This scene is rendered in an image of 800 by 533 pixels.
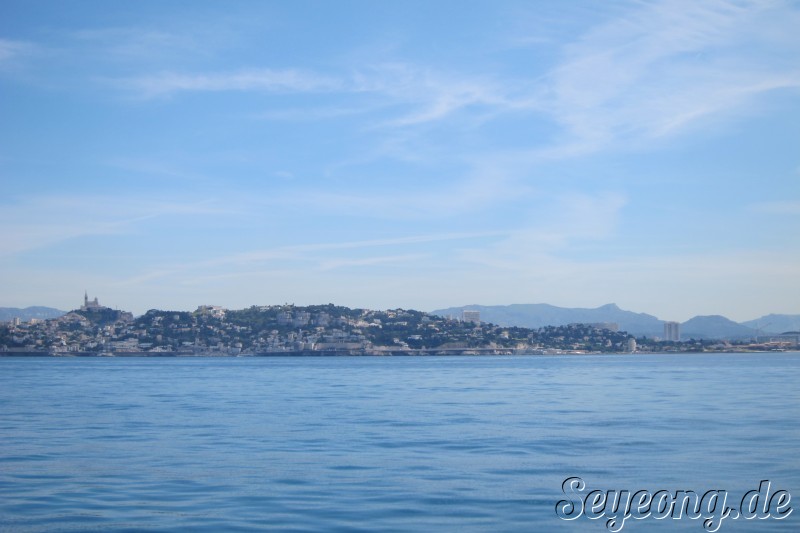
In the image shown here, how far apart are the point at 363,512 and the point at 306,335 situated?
15116 centimetres

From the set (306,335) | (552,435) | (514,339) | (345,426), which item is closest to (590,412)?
(552,435)

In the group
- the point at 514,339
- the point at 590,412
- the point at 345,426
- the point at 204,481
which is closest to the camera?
the point at 204,481

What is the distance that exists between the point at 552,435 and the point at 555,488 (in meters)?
7.98

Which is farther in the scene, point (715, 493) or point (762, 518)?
point (715, 493)

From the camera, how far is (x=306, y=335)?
16438cm

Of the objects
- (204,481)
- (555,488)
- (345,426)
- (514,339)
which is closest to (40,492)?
(204,481)

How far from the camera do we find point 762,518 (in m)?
13.9

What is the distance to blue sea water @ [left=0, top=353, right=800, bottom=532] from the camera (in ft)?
46.9

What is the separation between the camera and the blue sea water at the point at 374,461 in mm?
14297

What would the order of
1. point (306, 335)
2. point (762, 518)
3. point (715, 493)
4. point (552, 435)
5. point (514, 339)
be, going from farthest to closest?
point (514, 339) < point (306, 335) < point (552, 435) < point (715, 493) < point (762, 518)

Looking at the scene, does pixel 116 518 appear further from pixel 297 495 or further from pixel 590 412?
pixel 590 412

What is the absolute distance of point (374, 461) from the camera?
19828 mm

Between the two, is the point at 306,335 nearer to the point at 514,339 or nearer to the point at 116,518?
the point at 514,339

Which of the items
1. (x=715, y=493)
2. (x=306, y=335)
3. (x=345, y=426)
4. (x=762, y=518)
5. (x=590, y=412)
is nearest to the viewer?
(x=762, y=518)
